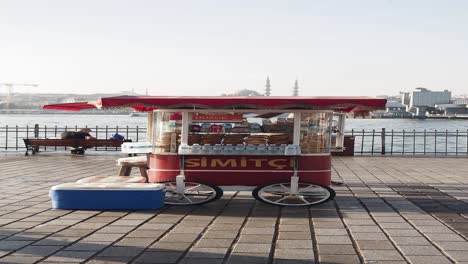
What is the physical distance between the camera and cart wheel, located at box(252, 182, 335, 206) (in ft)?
34.0

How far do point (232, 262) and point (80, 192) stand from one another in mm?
4377

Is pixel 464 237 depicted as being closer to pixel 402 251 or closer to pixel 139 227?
pixel 402 251

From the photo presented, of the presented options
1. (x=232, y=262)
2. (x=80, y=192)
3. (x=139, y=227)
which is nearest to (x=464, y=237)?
(x=232, y=262)

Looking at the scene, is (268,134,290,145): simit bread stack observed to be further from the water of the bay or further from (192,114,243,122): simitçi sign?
the water of the bay

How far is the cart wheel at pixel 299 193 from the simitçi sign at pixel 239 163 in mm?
347

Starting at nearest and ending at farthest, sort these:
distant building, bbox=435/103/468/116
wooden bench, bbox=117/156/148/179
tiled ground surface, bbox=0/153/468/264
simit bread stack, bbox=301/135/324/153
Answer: tiled ground surface, bbox=0/153/468/264, simit bread stack, bbox=301/135/324/153, wooden bench, bbox=117/156/148/179, distant building, bbox=435/103/468/116

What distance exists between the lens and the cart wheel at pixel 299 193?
34.0ft

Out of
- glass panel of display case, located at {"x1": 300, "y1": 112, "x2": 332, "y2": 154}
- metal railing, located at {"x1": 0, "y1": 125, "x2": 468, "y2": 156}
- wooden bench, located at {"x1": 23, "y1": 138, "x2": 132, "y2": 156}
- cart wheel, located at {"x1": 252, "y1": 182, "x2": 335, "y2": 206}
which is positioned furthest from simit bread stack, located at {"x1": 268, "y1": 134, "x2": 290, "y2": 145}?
metal railing, located at {"x1": 0, "y1": 125, "x2": 468, "y2": 156}

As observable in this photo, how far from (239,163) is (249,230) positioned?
2612 millimetres

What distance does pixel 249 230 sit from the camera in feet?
26.6

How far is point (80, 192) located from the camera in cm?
983

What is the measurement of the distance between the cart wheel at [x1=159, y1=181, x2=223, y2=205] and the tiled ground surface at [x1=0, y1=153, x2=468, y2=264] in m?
0.23

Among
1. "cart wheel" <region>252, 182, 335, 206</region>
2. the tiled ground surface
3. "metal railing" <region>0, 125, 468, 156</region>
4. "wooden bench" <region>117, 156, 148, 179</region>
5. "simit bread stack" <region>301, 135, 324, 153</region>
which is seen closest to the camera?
the tiled ground surface

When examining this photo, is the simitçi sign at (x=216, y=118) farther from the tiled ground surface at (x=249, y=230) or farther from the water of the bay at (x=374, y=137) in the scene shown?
the water of the bay at (x=374, y=137)
